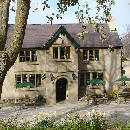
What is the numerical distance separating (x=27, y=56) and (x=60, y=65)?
14.1 feet

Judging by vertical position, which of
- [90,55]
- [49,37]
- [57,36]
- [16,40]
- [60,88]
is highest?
[49,37]

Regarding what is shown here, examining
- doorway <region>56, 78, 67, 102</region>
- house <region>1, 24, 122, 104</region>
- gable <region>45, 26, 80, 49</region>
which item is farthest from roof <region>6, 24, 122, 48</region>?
doorway <region>56, 78, 67, 102</region>

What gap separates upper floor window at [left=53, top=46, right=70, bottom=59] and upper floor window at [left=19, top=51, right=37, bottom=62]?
274 cm

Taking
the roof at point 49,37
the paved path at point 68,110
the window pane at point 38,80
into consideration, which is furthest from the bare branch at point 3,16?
the window pane at point 38,80

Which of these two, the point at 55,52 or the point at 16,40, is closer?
the point at 16,40

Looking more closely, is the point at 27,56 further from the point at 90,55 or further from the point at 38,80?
the point at 90,55

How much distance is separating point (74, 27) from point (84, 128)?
2497 centimetres

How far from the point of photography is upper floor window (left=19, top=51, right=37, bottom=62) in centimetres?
3145

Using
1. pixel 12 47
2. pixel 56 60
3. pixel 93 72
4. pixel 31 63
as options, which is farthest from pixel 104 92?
pixel 12 47

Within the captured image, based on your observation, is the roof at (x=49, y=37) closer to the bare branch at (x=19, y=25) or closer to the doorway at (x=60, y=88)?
the doorway at (x=60, y=88)

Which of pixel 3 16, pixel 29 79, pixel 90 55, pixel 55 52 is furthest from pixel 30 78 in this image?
pixel 3 16

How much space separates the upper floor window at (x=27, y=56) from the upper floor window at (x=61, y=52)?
2.74 meters

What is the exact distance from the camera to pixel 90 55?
32.8 meters

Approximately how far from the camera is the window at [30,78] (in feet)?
103
